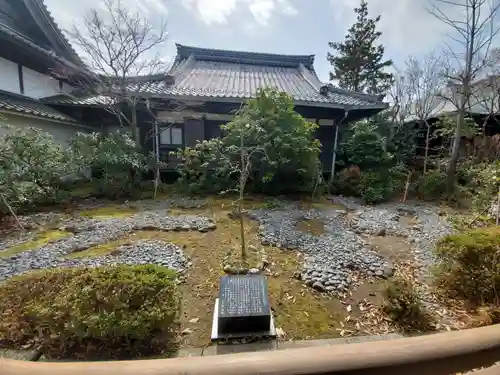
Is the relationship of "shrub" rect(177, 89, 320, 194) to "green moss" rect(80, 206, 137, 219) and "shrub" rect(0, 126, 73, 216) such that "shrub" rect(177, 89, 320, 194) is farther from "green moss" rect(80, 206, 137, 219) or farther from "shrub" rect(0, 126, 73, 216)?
"shrub" rect(0, 126, 73, 216)

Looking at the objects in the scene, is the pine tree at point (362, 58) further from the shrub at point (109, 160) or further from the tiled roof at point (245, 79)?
the shrub at point (109, 160)

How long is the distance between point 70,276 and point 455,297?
3930mm

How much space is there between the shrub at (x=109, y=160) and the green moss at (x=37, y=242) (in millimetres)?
2395

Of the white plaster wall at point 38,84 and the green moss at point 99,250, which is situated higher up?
the white plaster wall at point 38,84

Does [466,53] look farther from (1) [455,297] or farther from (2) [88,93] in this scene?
(2) [88,93]

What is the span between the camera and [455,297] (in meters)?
2.80

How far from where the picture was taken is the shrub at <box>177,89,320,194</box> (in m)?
6.74

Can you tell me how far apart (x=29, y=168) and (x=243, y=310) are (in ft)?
20.0

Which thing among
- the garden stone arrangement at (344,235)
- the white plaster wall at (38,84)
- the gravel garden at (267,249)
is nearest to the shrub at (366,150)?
the garden stone arrangement at (344,235)

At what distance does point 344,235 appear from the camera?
457cm

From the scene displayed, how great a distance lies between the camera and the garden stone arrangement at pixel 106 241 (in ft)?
11.1

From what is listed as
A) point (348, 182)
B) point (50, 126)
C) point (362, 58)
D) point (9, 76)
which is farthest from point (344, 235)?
point (362, 58)

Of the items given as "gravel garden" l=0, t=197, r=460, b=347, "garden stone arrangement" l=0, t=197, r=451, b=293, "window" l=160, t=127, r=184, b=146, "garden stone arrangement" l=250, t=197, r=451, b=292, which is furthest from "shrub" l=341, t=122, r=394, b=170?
"window" l=160, t=127, r=184, b=146

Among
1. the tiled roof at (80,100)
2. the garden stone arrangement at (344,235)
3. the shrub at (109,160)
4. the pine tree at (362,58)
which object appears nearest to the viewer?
the garden stone arrangement at (344,235)
